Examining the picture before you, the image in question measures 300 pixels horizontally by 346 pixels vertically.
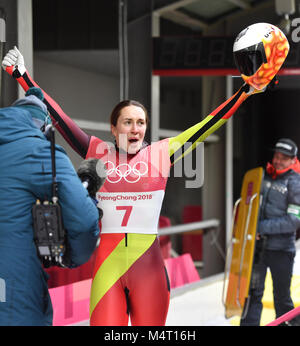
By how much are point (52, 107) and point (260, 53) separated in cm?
87

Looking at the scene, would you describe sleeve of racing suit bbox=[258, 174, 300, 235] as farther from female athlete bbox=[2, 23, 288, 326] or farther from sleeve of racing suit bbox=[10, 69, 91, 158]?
sleeve of racing suit bbox=[10, 69, 91, 158]

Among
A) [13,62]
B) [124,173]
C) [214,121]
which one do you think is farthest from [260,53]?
[13,62]

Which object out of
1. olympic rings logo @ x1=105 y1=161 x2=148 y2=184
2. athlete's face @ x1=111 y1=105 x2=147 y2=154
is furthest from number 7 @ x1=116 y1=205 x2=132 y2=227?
athlete's face @ x1=111 y1=105 x2=147 y2=154

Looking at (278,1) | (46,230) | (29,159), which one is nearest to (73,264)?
(46,230)

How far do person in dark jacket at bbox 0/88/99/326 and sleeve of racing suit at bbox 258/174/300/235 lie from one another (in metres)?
1.84

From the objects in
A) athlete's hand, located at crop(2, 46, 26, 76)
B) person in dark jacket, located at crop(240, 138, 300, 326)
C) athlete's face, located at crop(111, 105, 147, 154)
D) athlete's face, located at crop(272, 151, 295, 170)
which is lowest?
person in dark jacket, located at crop(240, 138, 300, 326)

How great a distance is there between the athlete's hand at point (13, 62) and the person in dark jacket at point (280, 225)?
5.93ft

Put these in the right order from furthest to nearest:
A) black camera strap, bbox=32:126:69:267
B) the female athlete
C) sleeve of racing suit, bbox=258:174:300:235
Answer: sleeve of racing suit, bbox=258:174:300:235
the female athlete
black camera strap, bbox=32:126:69:267

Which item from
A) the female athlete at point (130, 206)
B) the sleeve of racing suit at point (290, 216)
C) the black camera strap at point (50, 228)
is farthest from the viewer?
the sleeve of racing suit at point (290, 216)

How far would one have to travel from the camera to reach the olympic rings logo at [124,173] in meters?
1.93

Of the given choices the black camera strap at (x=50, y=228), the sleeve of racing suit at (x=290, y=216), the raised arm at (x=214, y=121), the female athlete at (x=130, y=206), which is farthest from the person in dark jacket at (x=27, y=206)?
the sleeve of racing suit at (x=290, y=216)

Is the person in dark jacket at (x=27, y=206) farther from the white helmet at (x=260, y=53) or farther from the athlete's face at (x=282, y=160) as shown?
the athlete's face at (x=282, y=160)

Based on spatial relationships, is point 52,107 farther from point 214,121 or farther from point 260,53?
point 260,53

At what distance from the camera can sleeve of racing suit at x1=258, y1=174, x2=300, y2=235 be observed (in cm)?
306
